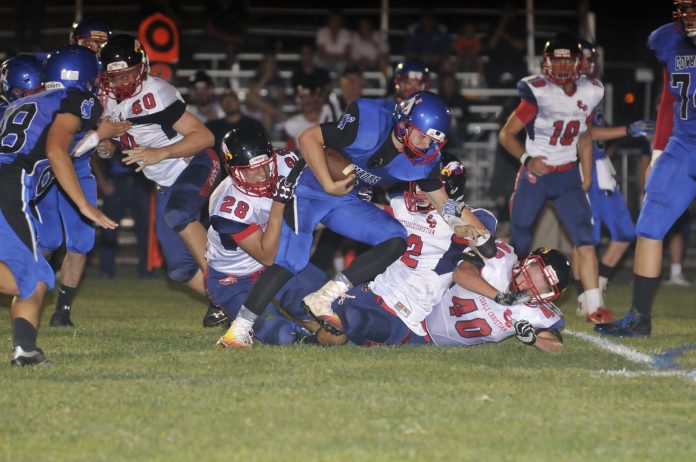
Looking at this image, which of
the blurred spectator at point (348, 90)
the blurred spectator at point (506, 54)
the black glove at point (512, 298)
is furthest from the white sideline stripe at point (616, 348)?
the blurred spectator at point (506, 54)

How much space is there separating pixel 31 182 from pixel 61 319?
5.84ft

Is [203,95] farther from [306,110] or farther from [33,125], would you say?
[33,125]

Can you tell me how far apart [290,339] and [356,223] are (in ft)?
2.49

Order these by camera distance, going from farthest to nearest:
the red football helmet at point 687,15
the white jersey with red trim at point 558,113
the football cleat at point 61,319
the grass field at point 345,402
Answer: the white jersey with red trim at point 558,113
the football cleat at point 61,319
the red football helmet at point 687,15
the grass field at point 345,402

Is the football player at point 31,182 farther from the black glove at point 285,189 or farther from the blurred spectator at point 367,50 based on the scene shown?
the blurred spectator at point 367,50

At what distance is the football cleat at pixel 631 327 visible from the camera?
6.86m

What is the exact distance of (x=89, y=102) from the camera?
5.80m

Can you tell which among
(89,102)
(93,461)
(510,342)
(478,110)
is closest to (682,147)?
(510,342)

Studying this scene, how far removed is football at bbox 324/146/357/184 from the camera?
6.10 metres

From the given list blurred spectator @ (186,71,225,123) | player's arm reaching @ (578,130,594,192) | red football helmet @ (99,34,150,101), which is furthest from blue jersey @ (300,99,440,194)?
blurred spectator @ (186,71,225,123)

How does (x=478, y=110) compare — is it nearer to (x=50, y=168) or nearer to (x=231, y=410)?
(x=50, y=168)

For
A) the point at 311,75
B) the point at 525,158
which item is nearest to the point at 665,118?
the point at 525,158

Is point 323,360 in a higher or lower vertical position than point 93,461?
lower

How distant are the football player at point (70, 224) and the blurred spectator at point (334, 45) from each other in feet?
21.2
